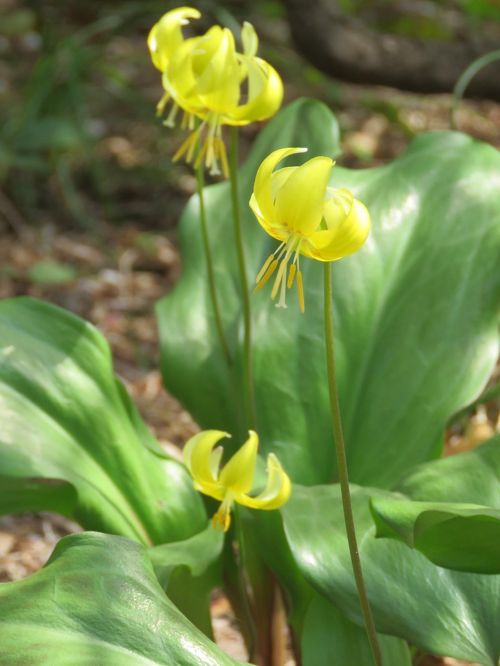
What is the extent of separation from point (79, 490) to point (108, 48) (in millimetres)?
3726

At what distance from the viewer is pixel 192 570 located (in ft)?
5.02

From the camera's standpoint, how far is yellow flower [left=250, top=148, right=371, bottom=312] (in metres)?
1.09

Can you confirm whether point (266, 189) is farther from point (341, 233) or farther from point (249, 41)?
point (249, 41)

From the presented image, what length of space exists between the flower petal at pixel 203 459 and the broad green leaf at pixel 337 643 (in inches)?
11.5

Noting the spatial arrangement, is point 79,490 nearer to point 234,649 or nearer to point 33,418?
point 33,418

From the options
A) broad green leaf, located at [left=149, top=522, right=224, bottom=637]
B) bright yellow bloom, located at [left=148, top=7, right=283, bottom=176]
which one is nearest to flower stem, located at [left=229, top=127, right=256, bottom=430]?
bright yellow bloom, located at [left=148, top=7, right=283, bottom=176]

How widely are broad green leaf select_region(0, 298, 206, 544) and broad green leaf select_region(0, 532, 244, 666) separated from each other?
1.15ft

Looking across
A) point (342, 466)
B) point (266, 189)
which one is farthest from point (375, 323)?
point (266, 189)

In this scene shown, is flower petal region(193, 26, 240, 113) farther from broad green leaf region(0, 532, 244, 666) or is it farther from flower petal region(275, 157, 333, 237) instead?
broad green leaf region(0, 532, 244, 666)

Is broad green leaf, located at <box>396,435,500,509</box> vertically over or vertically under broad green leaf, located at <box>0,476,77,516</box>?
over

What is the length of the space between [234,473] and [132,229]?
2611 millimetres

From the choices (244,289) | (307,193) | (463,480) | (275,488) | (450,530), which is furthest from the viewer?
(244,289)

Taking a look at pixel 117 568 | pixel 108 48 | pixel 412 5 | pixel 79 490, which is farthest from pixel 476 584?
pixel 108 48

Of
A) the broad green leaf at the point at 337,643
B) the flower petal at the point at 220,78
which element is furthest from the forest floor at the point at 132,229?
the flower petal at the point at 220,78
